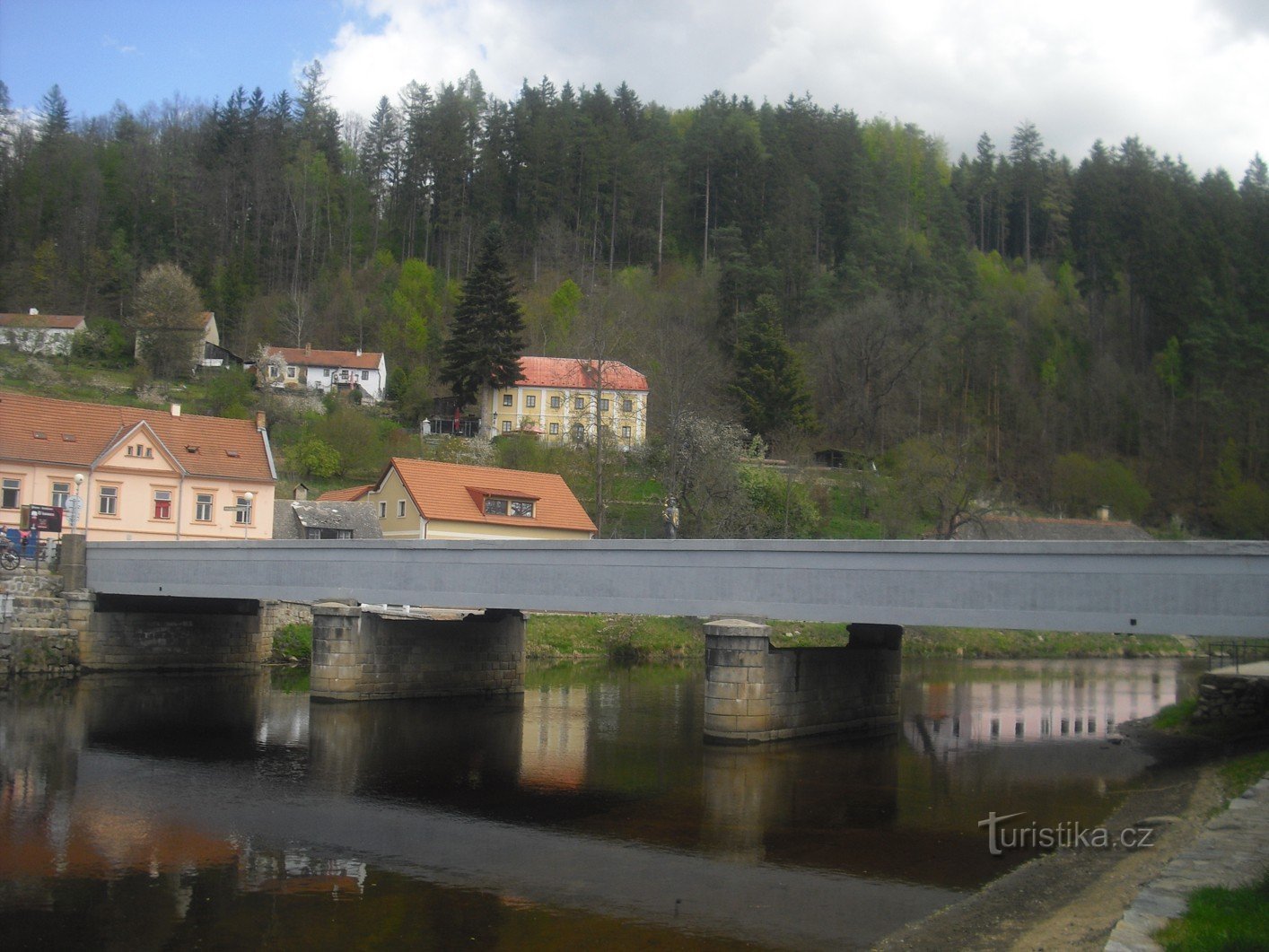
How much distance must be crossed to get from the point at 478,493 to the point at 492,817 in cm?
2733

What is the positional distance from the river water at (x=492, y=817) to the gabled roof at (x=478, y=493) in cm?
1338

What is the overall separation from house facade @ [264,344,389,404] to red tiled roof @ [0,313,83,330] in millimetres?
12496

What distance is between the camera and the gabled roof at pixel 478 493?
146 ft

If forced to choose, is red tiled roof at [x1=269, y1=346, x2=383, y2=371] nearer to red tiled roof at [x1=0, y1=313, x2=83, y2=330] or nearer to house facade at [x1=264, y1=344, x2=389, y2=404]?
house facade at [x1=264, y1=344, x2=389, y2=404]

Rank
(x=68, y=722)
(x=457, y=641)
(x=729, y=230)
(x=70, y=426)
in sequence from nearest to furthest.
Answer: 1. (x=68, y=722)
2. (x=457, y=641)
3. (x=70, y=426)
4. (x=729, y=230)

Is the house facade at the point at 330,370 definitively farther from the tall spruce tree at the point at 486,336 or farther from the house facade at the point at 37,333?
the house facade at the point at 37,333

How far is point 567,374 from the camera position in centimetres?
6022

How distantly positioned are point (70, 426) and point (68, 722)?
739 inches

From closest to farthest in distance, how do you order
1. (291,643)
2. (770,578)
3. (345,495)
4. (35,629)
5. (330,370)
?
(770,578), (35,629), (291,643), (345,495), (330,370)

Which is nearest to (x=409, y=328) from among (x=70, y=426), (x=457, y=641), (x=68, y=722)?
(x=70, y=426)

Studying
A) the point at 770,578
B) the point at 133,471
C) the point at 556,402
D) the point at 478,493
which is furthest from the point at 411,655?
the point at 556,402

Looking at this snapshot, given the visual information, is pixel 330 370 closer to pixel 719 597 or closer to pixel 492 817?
pixel 719 597

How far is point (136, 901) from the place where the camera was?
13.1 m

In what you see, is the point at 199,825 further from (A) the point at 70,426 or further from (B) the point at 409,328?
(B) the point at 409,328
